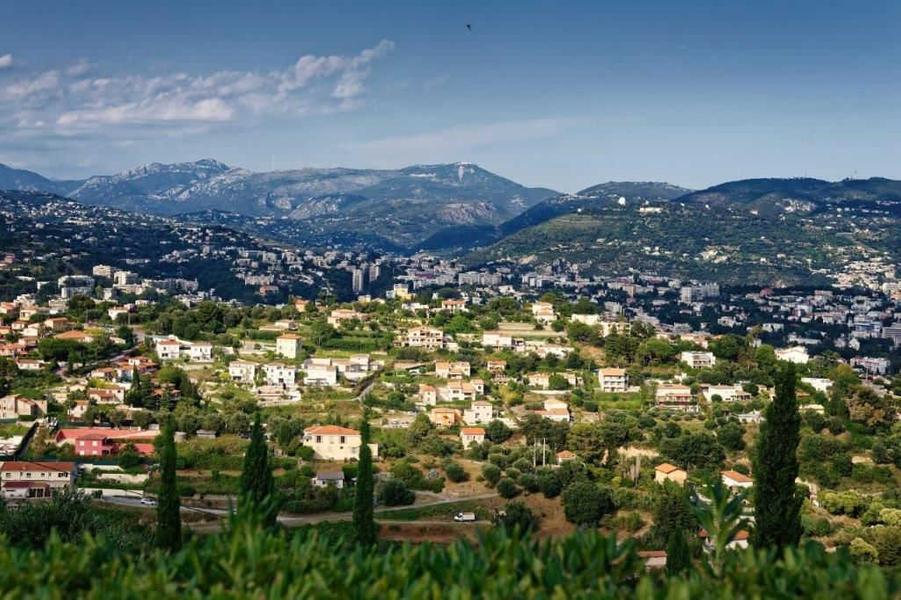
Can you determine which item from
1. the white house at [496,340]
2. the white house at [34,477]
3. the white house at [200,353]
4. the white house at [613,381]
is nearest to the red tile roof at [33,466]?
the white house at [34,477]

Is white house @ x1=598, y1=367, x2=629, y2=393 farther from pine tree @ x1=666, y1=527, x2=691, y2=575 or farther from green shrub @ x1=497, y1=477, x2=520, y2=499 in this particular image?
pine tree @ x1=666, y1=527, x2=691, y2=575

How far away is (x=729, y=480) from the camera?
85.3 feet

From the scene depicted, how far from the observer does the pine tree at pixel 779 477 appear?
46.8ft

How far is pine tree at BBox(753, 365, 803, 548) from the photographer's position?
1425 centimetres

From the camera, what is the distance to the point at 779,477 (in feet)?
48.1

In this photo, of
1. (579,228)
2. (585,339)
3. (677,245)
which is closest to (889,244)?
(677,245)

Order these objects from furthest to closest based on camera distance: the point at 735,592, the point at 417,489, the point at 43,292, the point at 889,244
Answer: the point at 889,244
the point at 43,292
the point at 417,489
the point at 735,592

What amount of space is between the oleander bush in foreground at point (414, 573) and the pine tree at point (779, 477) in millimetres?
6304

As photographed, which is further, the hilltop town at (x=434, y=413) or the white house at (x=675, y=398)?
the white house at (x=675, y=398)

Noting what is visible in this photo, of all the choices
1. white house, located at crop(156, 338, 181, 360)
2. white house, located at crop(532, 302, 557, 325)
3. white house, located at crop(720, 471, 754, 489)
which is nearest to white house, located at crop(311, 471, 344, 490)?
white house, located at crop(720, 471, 754, 489)

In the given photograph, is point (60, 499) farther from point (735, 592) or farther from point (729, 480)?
point (729, 480)

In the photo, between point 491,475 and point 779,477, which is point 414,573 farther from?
point 491,475

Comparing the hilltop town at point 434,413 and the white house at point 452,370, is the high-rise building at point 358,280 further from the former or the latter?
the white house at point 452,370

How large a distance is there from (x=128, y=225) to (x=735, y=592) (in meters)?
130
